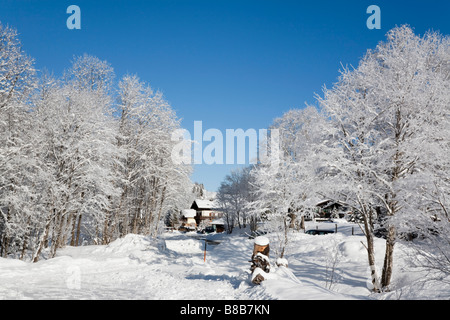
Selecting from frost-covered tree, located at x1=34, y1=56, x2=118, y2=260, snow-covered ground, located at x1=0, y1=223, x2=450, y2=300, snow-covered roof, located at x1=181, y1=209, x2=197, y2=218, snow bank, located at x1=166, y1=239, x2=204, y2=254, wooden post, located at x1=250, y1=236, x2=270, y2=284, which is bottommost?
snow-covered roof, located at x1=181, y1=209, x2=197, y2=218

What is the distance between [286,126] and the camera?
93.9 ft

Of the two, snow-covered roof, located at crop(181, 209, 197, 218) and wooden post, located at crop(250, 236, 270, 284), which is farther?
snow-covered roof, located at crop(181, 209, 197, 218)

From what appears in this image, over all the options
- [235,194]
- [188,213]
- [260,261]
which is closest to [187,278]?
[260,261]

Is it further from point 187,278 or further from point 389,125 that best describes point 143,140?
point 389,125

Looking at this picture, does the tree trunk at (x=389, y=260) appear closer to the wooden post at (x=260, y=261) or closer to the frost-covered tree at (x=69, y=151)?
the wooden post at (x=260, y=261)

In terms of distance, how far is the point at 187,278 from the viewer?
1042 cm

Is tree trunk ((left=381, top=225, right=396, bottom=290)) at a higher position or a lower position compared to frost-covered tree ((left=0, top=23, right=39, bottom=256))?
lower

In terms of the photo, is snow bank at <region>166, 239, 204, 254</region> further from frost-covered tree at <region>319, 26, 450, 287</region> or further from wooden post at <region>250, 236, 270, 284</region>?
→ frost-covered tree at <region>319, 26, 450, 287</region>

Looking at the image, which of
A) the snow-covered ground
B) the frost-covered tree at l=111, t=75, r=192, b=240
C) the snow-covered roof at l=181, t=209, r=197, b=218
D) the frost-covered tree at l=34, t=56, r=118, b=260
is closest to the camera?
the snow-covered ground

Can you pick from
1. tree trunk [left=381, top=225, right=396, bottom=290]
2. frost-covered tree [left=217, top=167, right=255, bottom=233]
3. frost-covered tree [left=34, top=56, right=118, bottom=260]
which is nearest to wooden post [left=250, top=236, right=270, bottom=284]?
tree trunk [left=381, top=225, right=396, bottom=290]

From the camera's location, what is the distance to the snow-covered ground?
7.55 m

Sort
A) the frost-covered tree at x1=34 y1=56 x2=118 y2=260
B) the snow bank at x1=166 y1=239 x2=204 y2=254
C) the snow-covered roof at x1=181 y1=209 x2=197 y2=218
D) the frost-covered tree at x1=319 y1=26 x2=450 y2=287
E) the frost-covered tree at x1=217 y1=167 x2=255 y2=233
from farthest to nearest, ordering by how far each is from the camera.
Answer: the snow-covered roof at x1=181 y1=209 x2=197 y2=218
the frost-covered tree at x1=217 y1=167 x2=255 y2=233
the snow bank at x1=166 y1=239 x2=204 y2=254
the frost-covered tree at x1=34 y1=56 x2=118 y2=260
the frost-covered tree at x1=319 y1=26 x2=450 y2=287
